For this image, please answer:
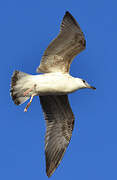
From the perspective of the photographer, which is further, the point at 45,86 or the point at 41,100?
the point at 41,100

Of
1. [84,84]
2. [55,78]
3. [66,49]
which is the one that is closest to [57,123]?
[84,84]

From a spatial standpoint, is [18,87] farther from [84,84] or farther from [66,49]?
[84,84]

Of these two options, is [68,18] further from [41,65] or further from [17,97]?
[17,97]

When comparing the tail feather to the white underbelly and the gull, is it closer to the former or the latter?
the gull

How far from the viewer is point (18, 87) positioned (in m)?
11.9

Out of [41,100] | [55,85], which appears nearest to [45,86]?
[55,85]

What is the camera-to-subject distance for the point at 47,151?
482 inches

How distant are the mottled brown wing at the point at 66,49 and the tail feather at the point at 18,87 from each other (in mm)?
440

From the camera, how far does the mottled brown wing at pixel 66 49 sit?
11859mm

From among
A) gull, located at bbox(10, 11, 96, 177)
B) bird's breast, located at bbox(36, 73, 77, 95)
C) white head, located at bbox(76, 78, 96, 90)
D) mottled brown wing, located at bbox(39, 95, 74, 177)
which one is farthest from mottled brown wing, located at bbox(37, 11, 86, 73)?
mottled brown wing, located at bbox(39, 95, 74, 177)

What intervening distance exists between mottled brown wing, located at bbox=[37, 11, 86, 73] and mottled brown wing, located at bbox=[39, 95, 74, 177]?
95 centimetres

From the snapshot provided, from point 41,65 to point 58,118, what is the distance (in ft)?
5.20

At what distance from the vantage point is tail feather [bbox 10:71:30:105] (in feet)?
38.8

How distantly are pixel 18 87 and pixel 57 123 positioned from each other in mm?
1529
